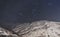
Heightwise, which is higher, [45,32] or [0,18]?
[0,18]

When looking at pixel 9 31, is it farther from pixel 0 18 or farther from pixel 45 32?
pixel 45 32

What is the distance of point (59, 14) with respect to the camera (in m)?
2.37

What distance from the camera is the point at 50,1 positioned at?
7.68ft

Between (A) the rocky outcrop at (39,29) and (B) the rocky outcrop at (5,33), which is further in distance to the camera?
(A) the rocky outcrop at (39,29)

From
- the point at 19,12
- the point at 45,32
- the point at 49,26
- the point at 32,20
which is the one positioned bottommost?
the point at 45,32

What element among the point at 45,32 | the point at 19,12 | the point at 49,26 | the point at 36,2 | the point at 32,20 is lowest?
the point at 45,32

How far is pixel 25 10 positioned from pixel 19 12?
0.44 ft

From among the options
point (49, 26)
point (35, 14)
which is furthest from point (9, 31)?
point (49, 26)

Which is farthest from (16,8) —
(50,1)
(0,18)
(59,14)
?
(59,14)

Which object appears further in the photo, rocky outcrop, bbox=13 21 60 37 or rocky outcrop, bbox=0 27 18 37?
rocky outcrop, bbox=13 21 60 37

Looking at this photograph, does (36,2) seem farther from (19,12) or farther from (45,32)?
(45,32)

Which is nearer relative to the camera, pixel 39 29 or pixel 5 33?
pixel 5 33

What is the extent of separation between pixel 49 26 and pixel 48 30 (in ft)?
0.40

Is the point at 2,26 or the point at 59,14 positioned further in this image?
the point at 59,14
